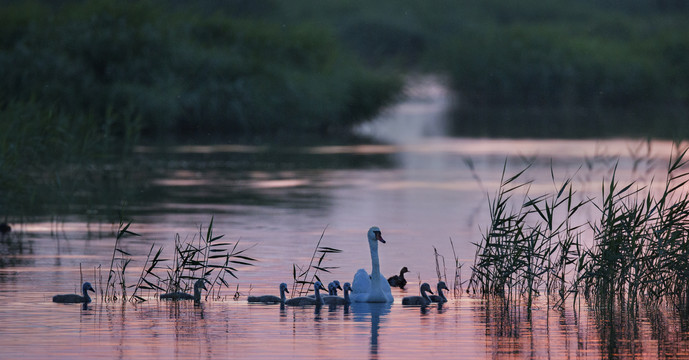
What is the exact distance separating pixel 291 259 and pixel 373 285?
317 centimetres

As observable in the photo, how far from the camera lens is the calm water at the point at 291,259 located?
11109 millimetres

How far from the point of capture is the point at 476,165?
31719 mm

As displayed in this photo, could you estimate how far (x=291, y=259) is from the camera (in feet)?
53.0

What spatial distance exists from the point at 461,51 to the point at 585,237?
42.5 meters

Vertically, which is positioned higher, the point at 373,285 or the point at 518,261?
the point at 518,261

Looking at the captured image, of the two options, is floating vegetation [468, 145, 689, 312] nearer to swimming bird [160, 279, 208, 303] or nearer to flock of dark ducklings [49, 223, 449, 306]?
flock of dark ducklings [49, 223, 449, 306]

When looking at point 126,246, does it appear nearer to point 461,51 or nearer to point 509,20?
point 461,51

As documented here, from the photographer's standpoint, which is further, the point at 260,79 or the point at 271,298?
the point at 260,79

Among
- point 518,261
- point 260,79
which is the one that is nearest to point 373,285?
point 518,261

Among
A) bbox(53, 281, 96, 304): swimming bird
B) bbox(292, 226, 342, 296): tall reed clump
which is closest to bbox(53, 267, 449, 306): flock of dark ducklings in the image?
bbox(53, 281, 96, 304): swimming bird

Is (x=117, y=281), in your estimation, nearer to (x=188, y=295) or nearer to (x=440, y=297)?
(x=188, y=295)

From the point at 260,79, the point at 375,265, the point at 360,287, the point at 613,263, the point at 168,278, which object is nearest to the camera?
the point at 613,263

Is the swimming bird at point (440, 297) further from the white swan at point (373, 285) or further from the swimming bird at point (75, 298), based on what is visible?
the swimming bird at point (75, 298)

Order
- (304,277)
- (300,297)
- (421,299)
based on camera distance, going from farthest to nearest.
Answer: (304,277) → (421,299) → (300,297)
